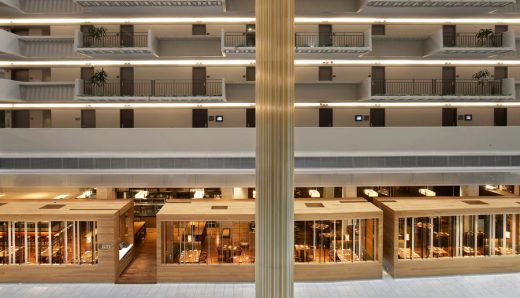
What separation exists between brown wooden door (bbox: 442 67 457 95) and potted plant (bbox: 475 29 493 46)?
4.73ft

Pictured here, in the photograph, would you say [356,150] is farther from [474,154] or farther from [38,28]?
[38,28]

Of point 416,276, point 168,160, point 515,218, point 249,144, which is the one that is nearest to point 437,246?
point 416,276

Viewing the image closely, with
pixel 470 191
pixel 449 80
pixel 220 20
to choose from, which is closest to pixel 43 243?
pixel 220 20

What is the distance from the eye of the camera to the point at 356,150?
13.5m

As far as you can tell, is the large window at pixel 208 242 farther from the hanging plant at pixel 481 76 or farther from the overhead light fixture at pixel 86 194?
the hanging plant at pixel 481 76

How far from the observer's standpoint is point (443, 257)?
12.1 meters

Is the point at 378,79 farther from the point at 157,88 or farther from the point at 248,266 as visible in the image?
the point at 248,266

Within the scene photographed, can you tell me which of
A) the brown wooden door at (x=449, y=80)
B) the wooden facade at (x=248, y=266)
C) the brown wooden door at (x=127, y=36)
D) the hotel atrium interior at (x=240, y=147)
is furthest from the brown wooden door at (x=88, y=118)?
the brown wooden door at (x=449, y=80)

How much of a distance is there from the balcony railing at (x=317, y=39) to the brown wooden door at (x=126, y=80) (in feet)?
13.7

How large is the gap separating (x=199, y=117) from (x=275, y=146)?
10323 mm

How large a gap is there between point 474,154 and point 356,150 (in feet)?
14.1

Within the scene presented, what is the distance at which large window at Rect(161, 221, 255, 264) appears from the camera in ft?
38.4

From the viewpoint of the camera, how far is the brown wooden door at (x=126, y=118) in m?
16.0

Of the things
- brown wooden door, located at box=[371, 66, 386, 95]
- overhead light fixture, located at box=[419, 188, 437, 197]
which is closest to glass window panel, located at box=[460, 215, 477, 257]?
overhead light fixture, located at box=[419, 188, 437, 197]
